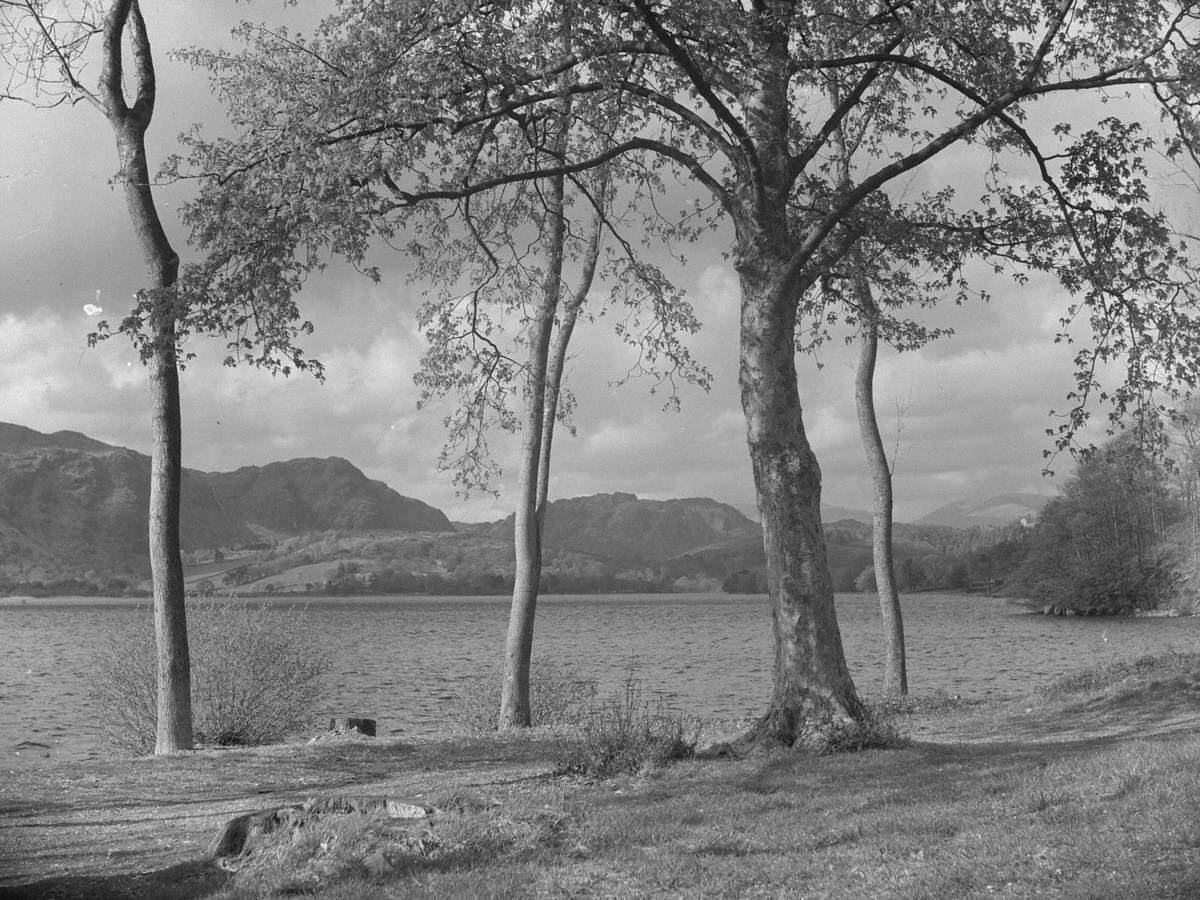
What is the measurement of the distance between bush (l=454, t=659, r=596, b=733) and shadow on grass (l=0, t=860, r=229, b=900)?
14.2 metres

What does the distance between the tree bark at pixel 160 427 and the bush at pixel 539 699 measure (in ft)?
26.2

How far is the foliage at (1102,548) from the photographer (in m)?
89.4

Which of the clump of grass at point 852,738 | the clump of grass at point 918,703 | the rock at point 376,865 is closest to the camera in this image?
the rock at point 376,865

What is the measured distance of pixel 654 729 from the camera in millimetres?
13492

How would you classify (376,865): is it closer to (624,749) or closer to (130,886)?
(130,886)

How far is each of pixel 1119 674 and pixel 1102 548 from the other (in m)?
81.5

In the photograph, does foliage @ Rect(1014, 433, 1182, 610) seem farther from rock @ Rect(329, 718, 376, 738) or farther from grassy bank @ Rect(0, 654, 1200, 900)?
grassy bank @ Rect(0, 654, 1200, 900)

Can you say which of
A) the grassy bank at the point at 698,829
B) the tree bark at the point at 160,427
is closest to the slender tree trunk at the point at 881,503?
the grassy bank at the point at 698,829

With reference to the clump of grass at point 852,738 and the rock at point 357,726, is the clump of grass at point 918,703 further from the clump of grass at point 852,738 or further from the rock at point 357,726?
the rock at point 357,726

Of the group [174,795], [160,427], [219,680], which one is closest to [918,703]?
[219,680]

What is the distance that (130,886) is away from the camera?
857 centimetres

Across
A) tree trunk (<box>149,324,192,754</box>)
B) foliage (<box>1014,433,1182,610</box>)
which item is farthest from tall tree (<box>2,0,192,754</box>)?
foliage (<box>1014,433,1182,610</box>)

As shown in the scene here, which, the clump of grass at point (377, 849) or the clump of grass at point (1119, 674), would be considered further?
the clump of grass at point (1119, 674)

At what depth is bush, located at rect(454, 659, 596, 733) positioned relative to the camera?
2361 cm
